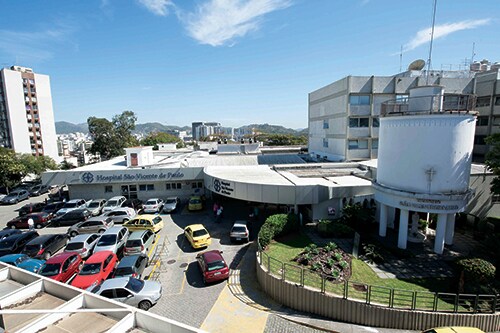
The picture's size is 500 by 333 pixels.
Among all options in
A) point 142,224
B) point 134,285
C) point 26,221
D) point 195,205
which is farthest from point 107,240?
point 26,221

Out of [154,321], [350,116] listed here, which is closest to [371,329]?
[154,321]

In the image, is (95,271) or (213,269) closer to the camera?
(95,271)

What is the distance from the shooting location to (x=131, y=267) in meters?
14.5

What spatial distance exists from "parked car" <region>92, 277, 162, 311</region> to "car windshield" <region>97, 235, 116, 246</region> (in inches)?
222

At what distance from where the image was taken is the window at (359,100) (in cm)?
2973

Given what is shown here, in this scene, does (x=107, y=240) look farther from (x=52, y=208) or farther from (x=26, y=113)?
(x=26, y=113)

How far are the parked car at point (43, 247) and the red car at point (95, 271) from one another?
5533 millimetres

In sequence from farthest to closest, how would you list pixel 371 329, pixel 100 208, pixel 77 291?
pixel 100 208, pixel 371 329, pixel 77 291

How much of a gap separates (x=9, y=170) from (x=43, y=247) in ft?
101

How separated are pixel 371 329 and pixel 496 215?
17358mm

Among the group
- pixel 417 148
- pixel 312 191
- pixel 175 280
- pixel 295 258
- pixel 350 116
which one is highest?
pixel 350 116

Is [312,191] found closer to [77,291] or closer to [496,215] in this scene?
[496,215]

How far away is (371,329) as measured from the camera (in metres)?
11.1

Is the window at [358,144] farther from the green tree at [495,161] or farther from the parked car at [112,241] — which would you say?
the parked car at [112,241]
